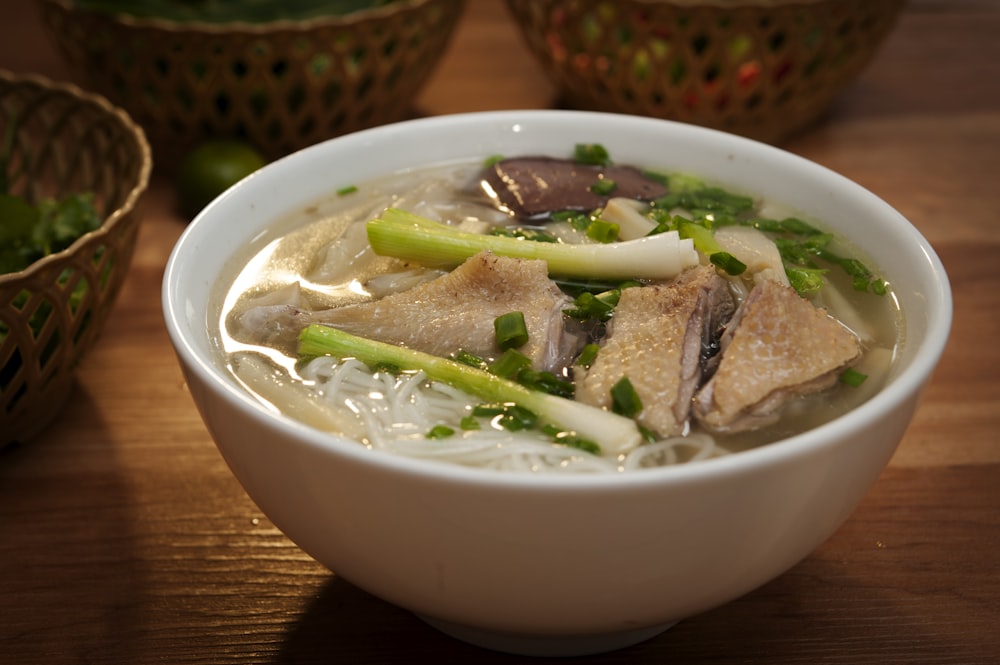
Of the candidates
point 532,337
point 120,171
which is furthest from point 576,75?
point 532,337

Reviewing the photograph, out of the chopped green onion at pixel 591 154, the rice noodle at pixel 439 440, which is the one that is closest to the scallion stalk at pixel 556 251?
the rice noodle at pixel 439 440

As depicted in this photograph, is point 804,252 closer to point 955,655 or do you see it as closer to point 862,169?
point 955,655

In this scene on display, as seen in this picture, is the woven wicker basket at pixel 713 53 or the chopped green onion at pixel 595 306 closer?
the chopped green onion at pixel 595 306

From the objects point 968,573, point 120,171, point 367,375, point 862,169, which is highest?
point 367,375

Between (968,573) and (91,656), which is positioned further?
(968,573)

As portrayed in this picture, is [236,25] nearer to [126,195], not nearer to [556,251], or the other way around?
[126,195]

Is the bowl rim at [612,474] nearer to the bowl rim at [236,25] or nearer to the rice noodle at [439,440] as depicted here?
the rice noodle at [439,440]
